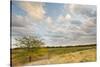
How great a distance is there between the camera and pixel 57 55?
2027 millimetres

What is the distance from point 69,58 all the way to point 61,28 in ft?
1.22

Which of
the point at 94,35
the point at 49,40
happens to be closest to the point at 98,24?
the point at 94,35

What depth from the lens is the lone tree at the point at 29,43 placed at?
1933mm

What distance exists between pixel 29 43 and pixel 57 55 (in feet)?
1.18

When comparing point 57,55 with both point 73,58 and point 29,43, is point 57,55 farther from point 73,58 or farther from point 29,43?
point 29,43

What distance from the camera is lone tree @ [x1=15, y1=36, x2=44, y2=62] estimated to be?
1.93 meters

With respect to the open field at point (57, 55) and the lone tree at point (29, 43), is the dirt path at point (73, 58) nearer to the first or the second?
the open field at point (57, 55)

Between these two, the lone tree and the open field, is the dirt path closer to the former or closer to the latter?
the open field

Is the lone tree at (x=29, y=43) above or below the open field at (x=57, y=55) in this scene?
above

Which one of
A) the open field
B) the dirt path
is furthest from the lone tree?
the dirt path

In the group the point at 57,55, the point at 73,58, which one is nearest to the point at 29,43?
the point at 57,55

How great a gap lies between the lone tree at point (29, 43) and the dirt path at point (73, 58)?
15cm

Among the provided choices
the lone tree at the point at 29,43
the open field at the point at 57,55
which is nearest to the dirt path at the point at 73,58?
the open field at the point at 57,55
